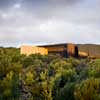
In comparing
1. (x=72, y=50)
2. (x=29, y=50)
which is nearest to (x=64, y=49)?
(x=72, y=50)

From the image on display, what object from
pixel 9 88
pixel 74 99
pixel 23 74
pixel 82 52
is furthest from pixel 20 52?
pixel 74 99

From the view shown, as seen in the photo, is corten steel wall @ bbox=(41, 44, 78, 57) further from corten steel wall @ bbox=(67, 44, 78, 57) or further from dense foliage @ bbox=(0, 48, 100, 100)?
dense foliage @ bbox=(0, 48, 100, 100)

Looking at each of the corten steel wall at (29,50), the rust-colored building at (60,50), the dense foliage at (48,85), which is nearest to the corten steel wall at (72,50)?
the rust-colored building at (60,50)

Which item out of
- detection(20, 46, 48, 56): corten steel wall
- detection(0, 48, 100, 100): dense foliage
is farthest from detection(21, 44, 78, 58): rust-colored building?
detection(0, 48, 100, 100): dense foliage

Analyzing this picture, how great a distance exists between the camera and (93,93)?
10117 mm

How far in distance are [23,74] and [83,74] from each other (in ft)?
14.3

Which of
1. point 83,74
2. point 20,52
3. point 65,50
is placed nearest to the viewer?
point 83,74

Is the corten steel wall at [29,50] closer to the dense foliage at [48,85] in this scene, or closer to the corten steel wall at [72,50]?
the corten steel wall at [72,50]

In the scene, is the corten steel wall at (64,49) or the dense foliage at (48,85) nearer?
the dense foliage at (48,85)

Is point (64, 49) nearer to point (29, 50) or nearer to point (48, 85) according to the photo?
point (29, 50)

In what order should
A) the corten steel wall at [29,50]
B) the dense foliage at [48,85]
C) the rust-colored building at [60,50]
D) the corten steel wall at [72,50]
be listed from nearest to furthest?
1. the dense foliage at [48,85]
2. the corten steel wall at [29,50]
3. the rust-colored building at [60,50]
4. the corten steel wall at [72,50]

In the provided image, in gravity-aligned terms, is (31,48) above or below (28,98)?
above

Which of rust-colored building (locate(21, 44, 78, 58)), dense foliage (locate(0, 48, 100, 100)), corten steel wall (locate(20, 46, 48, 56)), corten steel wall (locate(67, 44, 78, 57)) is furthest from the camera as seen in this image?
corten steel wall (locate(67, 44, 78, 57))

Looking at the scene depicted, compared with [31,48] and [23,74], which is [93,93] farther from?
[31,48]
